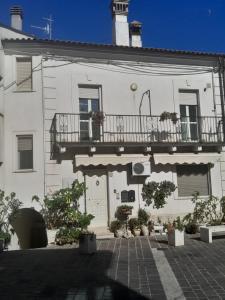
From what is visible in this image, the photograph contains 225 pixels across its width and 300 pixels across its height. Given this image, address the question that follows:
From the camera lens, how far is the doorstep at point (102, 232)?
607 inches

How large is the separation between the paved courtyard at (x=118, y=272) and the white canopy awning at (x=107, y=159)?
12.0 feet

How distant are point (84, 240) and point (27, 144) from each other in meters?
5.48

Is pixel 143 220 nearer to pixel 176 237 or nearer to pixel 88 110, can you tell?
pixel 176 237

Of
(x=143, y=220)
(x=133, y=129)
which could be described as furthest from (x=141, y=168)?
(x=143, y=220)

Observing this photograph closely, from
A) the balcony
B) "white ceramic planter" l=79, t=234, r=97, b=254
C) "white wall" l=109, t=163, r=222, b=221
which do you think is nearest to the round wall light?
the balcony

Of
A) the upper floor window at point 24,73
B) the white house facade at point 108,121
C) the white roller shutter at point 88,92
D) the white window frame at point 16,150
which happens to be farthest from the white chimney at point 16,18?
the white window frame at point 16,150

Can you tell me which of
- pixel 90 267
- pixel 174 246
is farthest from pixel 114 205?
pixel 90 267

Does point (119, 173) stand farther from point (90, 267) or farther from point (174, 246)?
point (90, 267)

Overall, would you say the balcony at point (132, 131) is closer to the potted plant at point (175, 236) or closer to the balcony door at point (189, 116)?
the balcony door at point (189, 116)

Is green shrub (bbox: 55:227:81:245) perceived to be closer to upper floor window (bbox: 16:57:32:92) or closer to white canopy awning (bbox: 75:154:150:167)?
white canopy awning (bbox: 75:154:150:167)

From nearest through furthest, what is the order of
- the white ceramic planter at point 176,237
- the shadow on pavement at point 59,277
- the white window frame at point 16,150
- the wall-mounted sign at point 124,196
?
the shadow on pavement at point 59,277 → the white ceramic planter at point 176,237 → the white window frame at point 16,150 → the wall-mounted sign at point 124,196

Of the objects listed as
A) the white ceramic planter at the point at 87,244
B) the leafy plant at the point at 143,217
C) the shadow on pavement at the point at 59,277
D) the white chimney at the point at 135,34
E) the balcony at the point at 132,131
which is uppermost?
the white chimney at the point at 135,34

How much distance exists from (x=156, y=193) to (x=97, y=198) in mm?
2549

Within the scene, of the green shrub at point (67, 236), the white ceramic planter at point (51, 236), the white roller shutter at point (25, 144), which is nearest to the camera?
the green shrub at point (67, 236)
